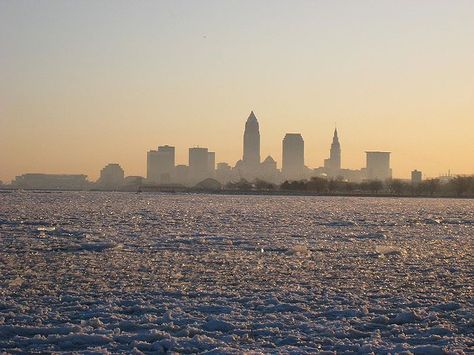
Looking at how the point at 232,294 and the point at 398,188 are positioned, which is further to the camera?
the point at 398,188

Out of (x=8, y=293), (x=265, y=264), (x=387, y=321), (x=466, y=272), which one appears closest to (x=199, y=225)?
(x=265, y=264)

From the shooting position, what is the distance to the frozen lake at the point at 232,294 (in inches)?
453

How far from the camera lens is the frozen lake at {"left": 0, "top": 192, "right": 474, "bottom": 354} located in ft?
37.8

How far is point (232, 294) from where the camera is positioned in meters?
15.2

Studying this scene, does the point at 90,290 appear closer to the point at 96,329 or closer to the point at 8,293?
the point at 8,293

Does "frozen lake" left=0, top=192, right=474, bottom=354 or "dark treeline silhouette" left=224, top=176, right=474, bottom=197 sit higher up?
"dark treeline silhouette" left=224, top=176, right=474, bottom=197

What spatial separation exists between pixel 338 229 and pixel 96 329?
2325cm

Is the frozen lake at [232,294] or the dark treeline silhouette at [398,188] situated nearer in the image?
the frozen lake at [232,294]

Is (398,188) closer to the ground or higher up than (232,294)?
higher up

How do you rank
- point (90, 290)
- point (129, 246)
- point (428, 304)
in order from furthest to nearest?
point (129, 246), point (90, 290), point (428, 304)

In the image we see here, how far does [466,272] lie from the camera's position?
18.9 m

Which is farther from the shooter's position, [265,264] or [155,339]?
[265,264]

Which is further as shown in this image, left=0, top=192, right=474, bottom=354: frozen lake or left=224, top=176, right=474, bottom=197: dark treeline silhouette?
left=224, top=176, right=474, bottom=197: dark treeline silhouette

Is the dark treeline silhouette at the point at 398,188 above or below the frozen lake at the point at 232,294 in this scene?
above
